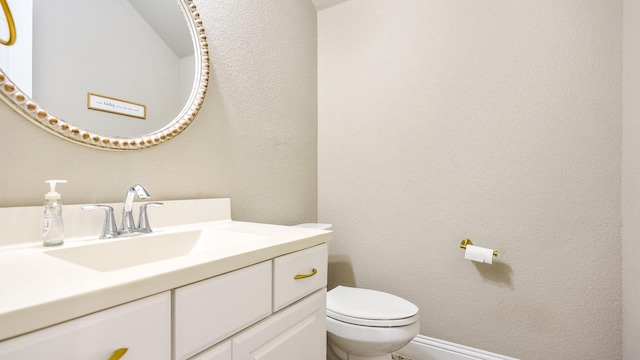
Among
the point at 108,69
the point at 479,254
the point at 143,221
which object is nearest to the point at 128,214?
the point at 143,221

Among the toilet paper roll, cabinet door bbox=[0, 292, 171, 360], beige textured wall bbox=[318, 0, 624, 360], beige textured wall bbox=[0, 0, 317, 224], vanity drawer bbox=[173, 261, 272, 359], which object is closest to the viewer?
cabinet door bbox=[0, 292, 171, 360]

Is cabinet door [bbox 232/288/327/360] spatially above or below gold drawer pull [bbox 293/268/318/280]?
below

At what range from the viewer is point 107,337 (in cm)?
45

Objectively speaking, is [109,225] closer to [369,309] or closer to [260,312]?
[260,312]

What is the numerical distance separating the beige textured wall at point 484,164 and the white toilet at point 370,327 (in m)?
0.42

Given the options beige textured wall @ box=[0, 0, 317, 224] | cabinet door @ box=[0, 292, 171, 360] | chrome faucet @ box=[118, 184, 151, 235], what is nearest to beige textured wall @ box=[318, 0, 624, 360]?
beige textured wall @ box=[0, 0, 317, 224]

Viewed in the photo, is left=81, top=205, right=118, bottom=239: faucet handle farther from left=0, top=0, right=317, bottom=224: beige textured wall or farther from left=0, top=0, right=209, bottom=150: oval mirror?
left=0, top=0, right=209, bottom=150: oval mirror

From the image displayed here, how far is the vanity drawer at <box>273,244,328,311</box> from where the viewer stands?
30.7 inches

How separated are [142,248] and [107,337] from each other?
46 centimetres

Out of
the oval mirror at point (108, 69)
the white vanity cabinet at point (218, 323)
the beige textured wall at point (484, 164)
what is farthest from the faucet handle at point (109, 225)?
the beige textured wall at point (484, 164)

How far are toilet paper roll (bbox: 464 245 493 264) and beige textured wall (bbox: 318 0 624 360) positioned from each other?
0.08m

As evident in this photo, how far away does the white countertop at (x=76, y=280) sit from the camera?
0.38 m

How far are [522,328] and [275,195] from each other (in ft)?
4.41

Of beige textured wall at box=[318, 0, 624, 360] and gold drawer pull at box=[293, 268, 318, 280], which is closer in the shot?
gold drawer pull at box=[293, 268, 318, 280]
